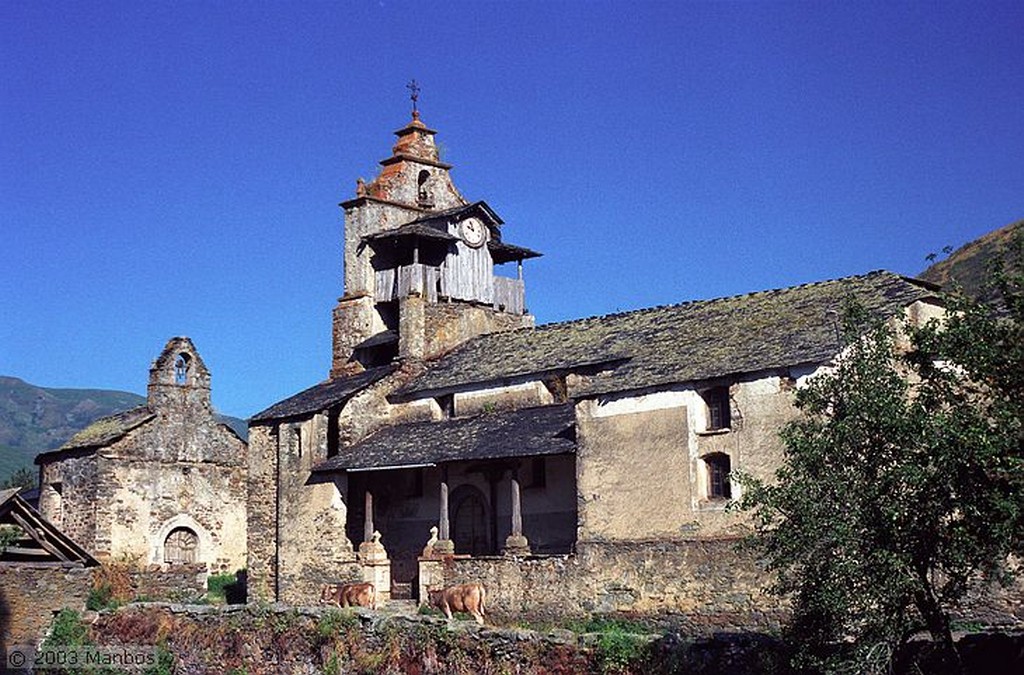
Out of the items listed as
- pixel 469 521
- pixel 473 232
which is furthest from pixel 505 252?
pixel 469 521

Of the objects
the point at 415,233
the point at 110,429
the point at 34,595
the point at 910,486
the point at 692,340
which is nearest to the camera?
the point at 910,486

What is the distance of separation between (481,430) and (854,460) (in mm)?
21100

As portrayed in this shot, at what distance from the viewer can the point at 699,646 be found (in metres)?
20.7

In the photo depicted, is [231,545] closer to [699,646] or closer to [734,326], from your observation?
[734,326]

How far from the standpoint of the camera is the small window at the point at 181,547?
44688mm

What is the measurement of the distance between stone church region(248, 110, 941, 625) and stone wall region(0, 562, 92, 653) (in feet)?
29.5

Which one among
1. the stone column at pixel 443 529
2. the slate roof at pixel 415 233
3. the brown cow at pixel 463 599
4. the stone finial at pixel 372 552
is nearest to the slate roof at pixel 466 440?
the stone column at pixel 443 529

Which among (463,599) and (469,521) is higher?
(469,521)

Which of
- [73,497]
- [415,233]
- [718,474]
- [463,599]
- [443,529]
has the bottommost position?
[463,599]

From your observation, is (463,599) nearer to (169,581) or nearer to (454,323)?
(454,323)

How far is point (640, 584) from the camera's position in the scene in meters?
29.7

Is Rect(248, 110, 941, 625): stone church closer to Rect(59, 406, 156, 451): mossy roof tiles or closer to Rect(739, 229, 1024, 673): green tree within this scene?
Rect(59, 406, 156, 451): mossy roof tiles

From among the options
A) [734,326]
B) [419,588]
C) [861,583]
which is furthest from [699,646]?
[419,588]

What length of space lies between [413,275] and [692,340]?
1406 cm
